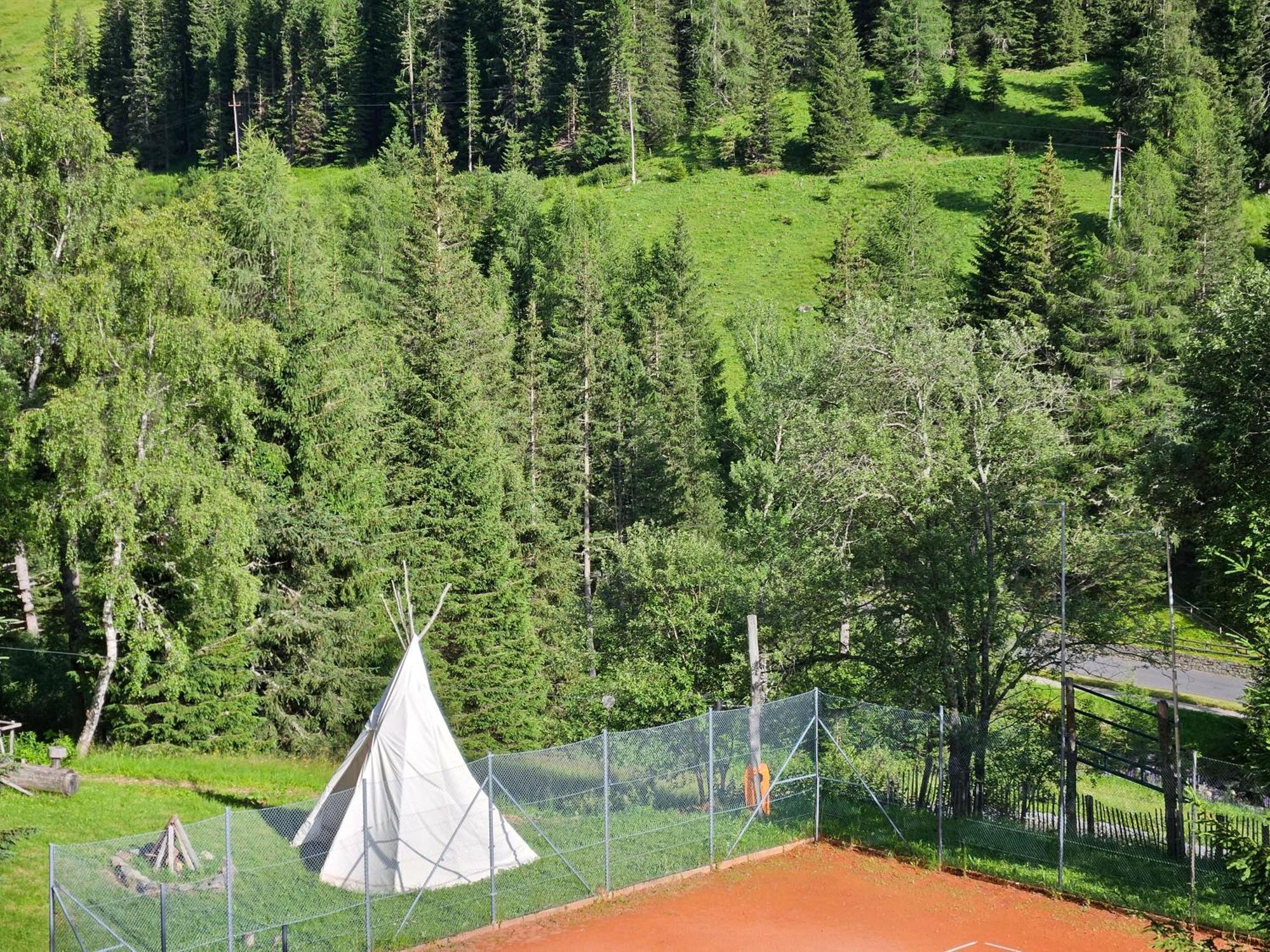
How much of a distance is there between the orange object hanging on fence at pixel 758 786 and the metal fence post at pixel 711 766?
932 mm

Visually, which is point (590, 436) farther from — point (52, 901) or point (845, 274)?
point (52, 901)

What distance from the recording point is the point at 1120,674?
37.7 meters

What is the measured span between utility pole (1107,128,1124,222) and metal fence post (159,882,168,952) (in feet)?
185

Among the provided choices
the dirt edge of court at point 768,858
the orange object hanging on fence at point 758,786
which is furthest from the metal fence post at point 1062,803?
the orange object hanging on fence at point 758,786

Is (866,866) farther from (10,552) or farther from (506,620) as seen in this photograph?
(10,552)

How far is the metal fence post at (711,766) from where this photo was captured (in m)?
19.8

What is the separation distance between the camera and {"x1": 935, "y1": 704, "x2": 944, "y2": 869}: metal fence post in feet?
65.7

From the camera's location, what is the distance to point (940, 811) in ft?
67.4

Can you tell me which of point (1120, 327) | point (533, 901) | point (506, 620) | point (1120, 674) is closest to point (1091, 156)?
point (1120, 327)

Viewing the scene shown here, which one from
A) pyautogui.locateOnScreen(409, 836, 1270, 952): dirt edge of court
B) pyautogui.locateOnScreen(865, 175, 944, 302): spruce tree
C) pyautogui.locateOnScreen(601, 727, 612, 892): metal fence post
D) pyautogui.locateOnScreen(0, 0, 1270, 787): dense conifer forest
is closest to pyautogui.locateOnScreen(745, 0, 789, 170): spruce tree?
pyautogui.locateOnScreen(0, 0, 1270, 787): dense conifer forest

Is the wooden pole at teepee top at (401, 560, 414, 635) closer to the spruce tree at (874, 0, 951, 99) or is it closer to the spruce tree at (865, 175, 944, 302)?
the spruce tree at (865, 175, 944, 302)

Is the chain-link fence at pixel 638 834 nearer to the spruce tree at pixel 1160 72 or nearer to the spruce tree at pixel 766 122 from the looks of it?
the spruce tree at pixel 1160 72

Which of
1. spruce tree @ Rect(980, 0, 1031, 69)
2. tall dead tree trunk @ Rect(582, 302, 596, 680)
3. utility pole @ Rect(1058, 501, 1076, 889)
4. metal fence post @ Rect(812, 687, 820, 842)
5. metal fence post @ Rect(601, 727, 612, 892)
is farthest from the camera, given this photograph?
spruce tree @ Rect(980, 0, 1031, 69)

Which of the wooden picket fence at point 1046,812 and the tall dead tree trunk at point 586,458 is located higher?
the tall dead tree trunk at point 586,458
